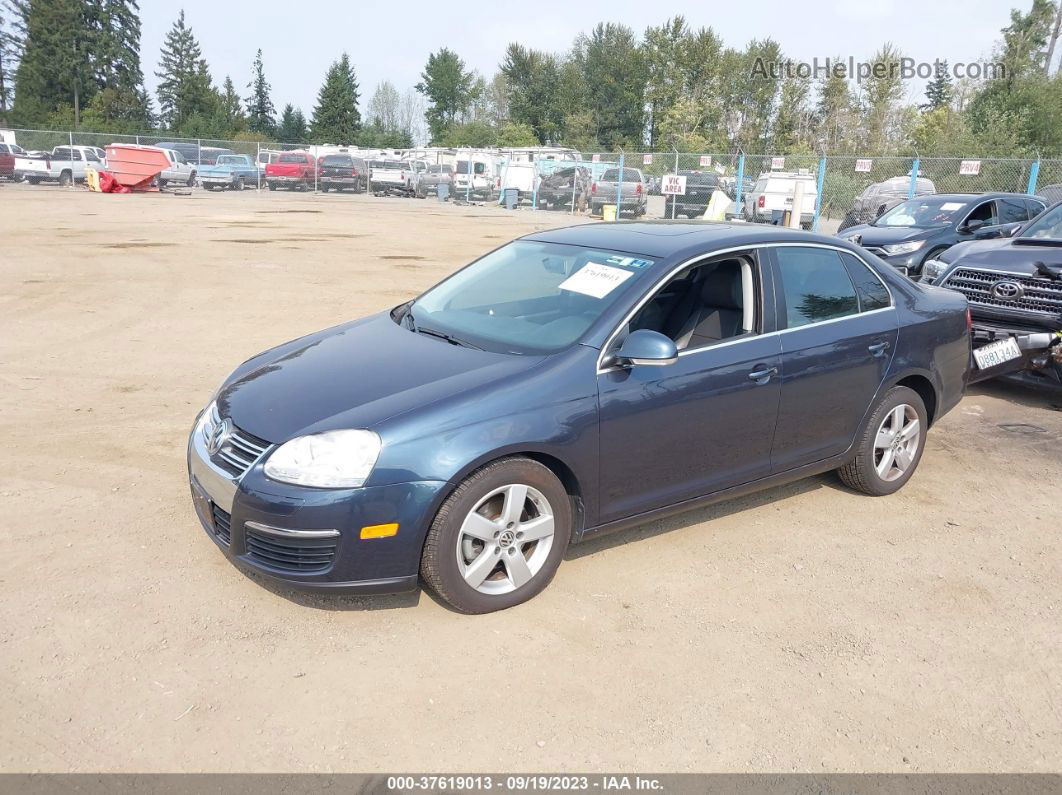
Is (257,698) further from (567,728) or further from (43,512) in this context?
(43,512)

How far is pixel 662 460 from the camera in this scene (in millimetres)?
4141

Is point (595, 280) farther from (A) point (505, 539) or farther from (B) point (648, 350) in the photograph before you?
(A) point (505, 539)

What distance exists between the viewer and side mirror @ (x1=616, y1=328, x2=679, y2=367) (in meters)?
3.84

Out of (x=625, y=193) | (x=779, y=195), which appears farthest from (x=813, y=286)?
(x=625, y=193)

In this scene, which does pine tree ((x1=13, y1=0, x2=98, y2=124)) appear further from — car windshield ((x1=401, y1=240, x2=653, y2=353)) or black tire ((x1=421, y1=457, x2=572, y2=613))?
black tire ((x1=421, y1=457, x2=572, y2=613))

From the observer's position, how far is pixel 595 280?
441 cm

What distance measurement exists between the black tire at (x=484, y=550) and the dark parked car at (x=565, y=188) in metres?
30.7

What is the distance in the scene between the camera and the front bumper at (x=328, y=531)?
3.42 m

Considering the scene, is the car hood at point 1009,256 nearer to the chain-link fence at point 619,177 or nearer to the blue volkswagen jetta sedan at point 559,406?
the blue volkswagen jetta sedan at point 559,406

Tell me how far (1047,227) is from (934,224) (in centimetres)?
586

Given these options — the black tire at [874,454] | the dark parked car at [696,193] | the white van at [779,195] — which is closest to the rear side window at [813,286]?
the black tire at [874,454]

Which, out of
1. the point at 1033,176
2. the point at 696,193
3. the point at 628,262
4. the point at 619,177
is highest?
the point at 1033,176

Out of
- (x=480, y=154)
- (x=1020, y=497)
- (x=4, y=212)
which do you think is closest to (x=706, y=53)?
(x=480, y=154)

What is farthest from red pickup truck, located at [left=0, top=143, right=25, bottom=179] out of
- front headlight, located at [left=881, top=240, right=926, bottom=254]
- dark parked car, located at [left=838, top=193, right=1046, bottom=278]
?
front headlight, located at [left=881, top=240, right=926, bottom=254]
